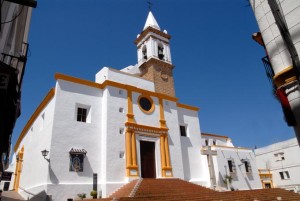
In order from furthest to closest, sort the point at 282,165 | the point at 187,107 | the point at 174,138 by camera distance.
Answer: the point at 282,165 → the point at 187,107 → the point at 174,138

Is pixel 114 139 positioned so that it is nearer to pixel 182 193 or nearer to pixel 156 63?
pixel 182 193

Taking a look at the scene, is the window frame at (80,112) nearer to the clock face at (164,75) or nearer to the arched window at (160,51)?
the clock face at (164,75)

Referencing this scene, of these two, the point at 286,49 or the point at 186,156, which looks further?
the point at 186,156

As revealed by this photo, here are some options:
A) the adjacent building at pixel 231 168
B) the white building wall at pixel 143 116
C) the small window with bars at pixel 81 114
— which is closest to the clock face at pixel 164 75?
the white building wall at pixel 143 116

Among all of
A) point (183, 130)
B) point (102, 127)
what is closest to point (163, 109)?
point (183, 130)

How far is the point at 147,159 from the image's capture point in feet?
58.9

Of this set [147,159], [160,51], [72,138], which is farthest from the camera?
[160,51]

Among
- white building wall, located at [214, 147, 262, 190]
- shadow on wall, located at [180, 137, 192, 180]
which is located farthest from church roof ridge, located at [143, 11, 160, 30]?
white building wall, located at [214, 147, 262, 190]

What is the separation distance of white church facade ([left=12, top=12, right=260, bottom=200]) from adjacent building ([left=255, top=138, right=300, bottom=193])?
19.9 feet

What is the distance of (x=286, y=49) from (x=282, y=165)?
30.8 meters

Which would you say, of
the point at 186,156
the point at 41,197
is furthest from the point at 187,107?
the point at 41,197

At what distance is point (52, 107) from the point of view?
625 inches

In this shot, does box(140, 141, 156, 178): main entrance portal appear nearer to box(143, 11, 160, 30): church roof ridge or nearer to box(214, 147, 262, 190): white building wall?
box(214, 147, 262, 190): white building wall

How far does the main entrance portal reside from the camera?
691 inches
